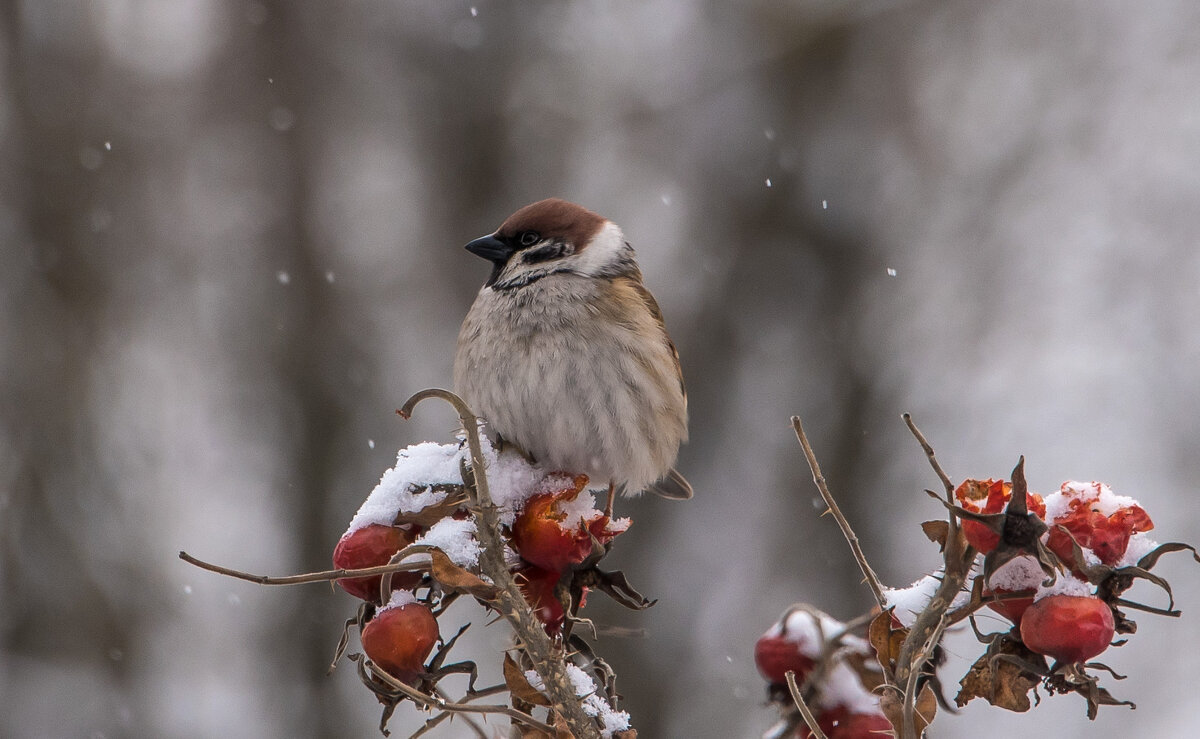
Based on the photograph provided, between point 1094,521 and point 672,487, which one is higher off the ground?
point 1094,521

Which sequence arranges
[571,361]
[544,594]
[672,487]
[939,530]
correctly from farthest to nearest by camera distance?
[672,487] → [571,361] → [544,594] → [939,530]

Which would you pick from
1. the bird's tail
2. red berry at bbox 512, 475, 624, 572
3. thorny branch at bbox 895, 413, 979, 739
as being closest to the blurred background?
the bird's tail

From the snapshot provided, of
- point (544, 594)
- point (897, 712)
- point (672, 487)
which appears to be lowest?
point (672, 487)

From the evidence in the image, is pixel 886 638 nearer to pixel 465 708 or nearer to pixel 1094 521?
pixel 1094 521

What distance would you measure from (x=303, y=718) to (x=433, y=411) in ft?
7.04

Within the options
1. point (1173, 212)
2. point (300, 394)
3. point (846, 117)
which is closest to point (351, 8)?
point (300, 394)

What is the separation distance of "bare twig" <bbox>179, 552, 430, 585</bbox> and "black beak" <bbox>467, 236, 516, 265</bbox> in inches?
75.3

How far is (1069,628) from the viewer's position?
1.04 metres

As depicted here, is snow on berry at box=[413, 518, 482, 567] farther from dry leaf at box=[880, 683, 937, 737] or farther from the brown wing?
the brown wing

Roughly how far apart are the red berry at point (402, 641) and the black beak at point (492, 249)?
1888mm

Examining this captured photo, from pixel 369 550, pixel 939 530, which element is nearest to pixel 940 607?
pixel 939 530

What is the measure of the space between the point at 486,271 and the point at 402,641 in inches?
274

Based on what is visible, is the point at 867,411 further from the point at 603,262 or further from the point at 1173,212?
the point at 603,262

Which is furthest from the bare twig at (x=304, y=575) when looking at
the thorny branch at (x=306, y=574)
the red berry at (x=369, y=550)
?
the red berry at (x=369, y=550)
